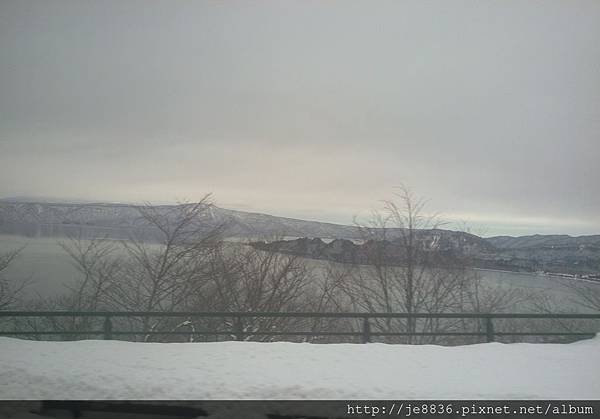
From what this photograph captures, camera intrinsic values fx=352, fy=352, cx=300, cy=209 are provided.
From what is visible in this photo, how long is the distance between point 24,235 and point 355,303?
430 inches

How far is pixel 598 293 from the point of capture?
10281mm

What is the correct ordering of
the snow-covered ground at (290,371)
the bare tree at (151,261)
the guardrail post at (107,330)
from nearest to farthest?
the snow-covered ground at (290,371), the guardrail post at (107,330), the bare tree at (151,261)

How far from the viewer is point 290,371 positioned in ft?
16.9

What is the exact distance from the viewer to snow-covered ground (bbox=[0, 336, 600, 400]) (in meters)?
4.62

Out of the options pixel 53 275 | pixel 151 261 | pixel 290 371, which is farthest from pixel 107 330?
pixel 53 275

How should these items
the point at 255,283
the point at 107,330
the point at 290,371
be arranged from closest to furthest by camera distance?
the point at 290,371 < the point at 107,330 < the point at 255,283

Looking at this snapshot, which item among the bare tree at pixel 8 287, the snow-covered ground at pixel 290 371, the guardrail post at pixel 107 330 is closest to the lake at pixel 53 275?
the bare tree at pixel 8 287

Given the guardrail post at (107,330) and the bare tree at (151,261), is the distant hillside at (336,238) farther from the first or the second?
the guardrail post at (107,330)

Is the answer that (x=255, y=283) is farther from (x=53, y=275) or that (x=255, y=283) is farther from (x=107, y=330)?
(x=53, y=275)

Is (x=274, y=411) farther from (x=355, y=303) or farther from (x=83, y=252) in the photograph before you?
(x=83, y=252)

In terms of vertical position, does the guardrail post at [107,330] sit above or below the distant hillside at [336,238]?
below

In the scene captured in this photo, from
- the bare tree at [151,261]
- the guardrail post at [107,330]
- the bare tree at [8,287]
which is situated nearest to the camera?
the guardrail post at [107,330]

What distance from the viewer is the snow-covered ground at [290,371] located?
15.2ft

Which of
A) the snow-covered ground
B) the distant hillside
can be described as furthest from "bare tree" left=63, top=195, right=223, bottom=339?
the snow-covered ground
